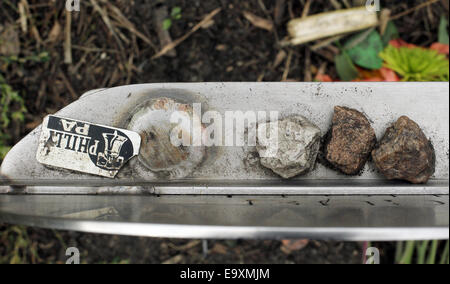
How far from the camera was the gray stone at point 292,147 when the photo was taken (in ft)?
3.09

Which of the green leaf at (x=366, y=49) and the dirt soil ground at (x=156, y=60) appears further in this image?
the dirt soil ground at (x=156, y=60)

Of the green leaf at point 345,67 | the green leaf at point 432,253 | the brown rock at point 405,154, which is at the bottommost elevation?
the green leaf at point 432,253

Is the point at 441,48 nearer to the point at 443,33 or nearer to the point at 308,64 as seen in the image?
the point at 443,33

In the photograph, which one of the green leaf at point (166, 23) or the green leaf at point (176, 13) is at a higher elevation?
the green leaf at point (176, 13)

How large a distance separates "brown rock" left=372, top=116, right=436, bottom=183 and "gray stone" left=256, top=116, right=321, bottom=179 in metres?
0.17

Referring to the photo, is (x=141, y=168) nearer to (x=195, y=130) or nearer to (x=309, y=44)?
(x=195, y=130)

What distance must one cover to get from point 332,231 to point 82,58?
131cm

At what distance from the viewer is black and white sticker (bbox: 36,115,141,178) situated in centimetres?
98

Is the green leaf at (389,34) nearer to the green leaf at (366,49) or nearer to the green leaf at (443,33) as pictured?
the green leaf at (366,49)

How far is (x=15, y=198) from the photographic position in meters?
0.90

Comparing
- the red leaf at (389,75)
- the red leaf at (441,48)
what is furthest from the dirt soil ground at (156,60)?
the red leaf at (389,75)

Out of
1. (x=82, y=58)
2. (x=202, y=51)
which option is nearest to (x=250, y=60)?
(x=202, y=51)

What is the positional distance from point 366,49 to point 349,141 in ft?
2.04

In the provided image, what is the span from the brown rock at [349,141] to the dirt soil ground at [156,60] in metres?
0.61
